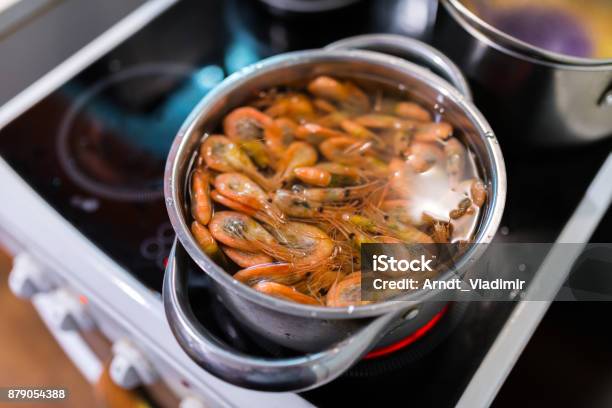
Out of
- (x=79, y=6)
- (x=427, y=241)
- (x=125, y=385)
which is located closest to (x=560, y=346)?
(x=427, y=241)

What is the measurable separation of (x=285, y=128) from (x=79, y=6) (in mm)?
525

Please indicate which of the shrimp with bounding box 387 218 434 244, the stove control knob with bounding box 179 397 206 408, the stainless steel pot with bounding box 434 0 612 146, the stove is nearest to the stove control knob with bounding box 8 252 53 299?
the stove

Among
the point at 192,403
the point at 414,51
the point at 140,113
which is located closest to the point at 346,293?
the point at 192,403

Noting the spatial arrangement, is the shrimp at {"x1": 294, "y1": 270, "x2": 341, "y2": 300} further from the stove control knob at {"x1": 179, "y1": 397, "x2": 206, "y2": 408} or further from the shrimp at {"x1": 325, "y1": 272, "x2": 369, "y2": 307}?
the stove control knob at {"x1": 179, "y1": 397, "x2": 206, "y2": 408}

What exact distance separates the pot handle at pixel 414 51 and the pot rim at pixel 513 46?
0.17 ft

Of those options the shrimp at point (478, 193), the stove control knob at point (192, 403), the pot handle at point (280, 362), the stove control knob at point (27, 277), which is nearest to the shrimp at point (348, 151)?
the shrimp at point (478, 193)

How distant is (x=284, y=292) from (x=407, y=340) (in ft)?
0.60

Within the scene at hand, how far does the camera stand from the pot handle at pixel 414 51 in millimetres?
697

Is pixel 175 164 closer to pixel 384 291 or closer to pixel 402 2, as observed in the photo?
pixel 384 291

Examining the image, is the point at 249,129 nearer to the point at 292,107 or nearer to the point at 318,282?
the point at 292,107

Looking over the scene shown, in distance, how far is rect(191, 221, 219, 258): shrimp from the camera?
22.9 inches

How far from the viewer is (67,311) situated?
756mm

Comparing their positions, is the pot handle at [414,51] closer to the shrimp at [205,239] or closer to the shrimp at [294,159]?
the shrimp at [294,159]

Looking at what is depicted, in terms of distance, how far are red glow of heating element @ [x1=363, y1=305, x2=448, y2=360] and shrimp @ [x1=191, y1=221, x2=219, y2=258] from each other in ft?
0.71
